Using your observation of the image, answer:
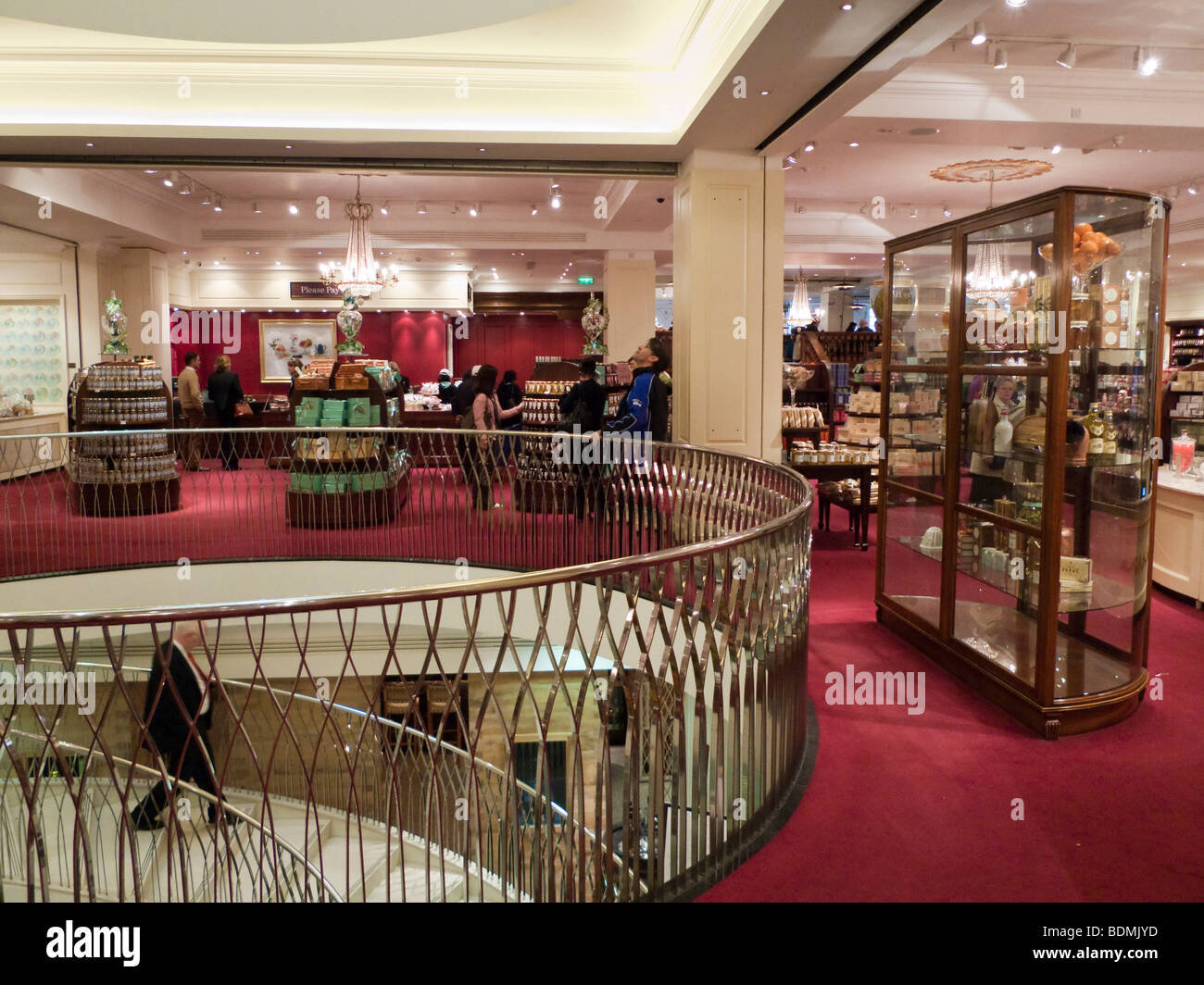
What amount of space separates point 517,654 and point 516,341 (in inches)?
758

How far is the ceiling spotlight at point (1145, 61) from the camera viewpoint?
6.35 m

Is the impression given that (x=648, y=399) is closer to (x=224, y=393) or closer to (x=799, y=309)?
(x=224, y=393)

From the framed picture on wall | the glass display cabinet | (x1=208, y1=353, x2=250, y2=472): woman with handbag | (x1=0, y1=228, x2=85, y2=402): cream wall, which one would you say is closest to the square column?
the glass display cabinet

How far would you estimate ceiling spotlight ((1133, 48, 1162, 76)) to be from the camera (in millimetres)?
6348

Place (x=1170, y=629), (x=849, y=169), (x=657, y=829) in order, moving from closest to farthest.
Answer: (x=657, y=829) → (x=1170, y=629) → (x=849, y=169)

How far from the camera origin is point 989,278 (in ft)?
14.5

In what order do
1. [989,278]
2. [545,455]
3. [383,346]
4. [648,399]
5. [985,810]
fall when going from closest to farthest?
[985,810], [989,278], [648,399], [545,455], [383,346]

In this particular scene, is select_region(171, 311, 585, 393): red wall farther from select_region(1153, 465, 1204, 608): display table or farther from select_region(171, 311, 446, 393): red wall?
select_region(1153, 465, 1204, 608): display table

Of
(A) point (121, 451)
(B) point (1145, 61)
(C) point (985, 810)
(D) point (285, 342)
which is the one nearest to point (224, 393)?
(A) point (121, 451)

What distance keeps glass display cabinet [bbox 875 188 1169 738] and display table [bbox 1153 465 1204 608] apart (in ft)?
7.06
